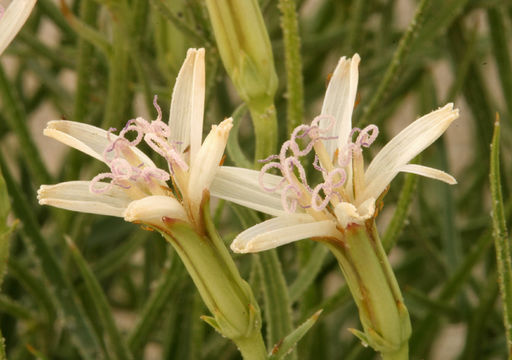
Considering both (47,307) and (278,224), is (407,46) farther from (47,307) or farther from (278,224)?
(47,307)

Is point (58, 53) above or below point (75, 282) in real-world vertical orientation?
above

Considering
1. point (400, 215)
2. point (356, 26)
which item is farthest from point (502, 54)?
point (400, 215)

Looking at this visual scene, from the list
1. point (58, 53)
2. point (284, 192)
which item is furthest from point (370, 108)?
point (58, 53)

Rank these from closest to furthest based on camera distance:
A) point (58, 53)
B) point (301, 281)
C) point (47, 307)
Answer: point (301, 281) → point (47, 307) → point (58, 53)

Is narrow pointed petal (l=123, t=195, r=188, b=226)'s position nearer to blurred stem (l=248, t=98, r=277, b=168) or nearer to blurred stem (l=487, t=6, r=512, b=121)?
blurred stem (l=248, t=98, r=277, b=168)

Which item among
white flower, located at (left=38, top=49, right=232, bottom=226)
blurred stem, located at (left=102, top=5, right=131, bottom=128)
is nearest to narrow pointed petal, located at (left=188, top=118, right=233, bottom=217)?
white flower, located at (left=38, top=49, right=232, bottom=226)

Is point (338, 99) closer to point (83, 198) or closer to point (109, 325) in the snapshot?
point (83, 198)
